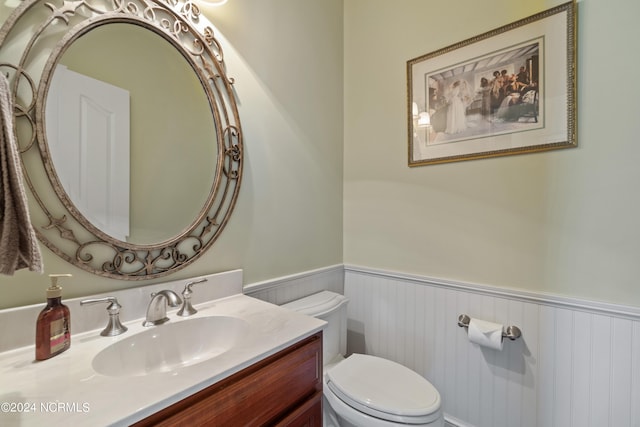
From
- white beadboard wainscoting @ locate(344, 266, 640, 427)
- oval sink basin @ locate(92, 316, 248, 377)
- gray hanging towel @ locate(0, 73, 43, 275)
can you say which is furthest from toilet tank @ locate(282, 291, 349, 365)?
gray hanging towel @ locate(0, 73, 43, 275)

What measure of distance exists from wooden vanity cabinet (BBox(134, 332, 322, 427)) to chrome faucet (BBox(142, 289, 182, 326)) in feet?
1.21

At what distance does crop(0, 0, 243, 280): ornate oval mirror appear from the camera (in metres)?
0.79

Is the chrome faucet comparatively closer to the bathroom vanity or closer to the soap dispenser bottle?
the bathroom vanity

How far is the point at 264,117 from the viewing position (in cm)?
139

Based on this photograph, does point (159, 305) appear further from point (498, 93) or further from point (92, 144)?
point (498, 93)

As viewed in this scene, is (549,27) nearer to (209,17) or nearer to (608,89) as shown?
(608,89)

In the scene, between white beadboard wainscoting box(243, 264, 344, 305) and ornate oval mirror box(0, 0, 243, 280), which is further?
white beadboard wainscoting box(243, 264, 344, 305)

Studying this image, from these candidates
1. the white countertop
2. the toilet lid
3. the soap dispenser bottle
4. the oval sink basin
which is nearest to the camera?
the white countertop

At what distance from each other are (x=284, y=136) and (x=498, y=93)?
1046mm

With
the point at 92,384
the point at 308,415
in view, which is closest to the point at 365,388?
the point at 308,415

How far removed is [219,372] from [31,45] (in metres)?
1.02

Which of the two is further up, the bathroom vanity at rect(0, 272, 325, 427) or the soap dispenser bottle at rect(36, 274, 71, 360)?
the soap dispenser bottle at rect(36, 274, 71, 360)

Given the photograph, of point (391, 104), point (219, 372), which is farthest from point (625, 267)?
point (219, 372)

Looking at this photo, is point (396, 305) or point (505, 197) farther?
point (396, 305)
